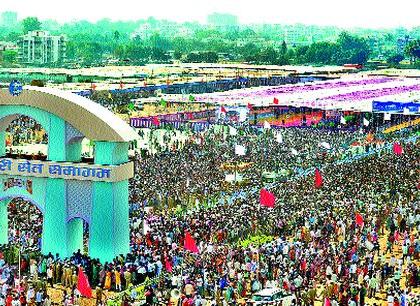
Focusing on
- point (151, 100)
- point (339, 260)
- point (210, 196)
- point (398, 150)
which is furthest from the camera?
point (151, 100)

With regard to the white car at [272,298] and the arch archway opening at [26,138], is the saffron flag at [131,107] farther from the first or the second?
the white car at [272,298]

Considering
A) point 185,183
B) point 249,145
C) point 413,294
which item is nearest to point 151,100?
point 249,145

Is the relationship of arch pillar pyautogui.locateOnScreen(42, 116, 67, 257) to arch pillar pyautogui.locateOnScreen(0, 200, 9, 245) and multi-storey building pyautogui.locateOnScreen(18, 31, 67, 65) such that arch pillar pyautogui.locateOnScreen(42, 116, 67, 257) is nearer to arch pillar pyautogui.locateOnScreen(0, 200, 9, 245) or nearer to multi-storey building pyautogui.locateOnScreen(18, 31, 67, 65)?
arch pillar pyautogui.locateOnScreen(0, 200, 9, 245)

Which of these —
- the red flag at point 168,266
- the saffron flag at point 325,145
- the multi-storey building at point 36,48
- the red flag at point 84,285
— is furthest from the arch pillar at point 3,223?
the multi-storey building at point 36,48

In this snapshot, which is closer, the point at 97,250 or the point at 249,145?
the point at 97,250

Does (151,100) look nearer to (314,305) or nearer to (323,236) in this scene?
(323,236)

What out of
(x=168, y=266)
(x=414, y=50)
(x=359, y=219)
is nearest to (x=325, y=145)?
(x=359, y=219)

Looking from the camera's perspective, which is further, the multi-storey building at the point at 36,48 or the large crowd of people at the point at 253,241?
the multi-storey building at the point at 36,48

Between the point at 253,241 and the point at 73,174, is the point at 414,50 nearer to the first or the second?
the point at 253,241

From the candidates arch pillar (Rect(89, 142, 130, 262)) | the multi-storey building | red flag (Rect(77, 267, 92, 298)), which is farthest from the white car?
the multi-storey building
